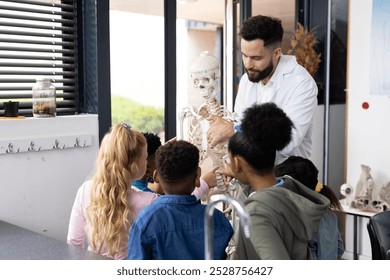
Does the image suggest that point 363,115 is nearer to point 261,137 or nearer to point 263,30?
point 263,30

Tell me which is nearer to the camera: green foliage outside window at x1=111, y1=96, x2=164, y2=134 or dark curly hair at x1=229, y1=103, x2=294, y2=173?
dark curly hair at x1=229, y1=103, x2=294, y2=173

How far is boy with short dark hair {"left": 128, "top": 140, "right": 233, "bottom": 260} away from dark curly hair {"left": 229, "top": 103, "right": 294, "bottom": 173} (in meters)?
0.16

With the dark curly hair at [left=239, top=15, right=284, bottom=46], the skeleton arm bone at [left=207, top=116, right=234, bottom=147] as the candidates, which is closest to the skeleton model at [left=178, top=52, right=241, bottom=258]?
the skeleton arm bone at [left=207, top=116, right=234, bottom=147]

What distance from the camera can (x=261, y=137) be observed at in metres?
1.69

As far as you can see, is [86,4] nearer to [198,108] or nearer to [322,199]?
[198,108]

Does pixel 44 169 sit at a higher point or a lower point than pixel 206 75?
lower

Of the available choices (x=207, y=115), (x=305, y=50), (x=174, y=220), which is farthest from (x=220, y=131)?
(x=305, y=50)

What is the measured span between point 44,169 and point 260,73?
1188mm

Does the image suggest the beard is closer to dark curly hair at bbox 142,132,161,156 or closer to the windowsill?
dark curly hair at bbox 142,132,161,156

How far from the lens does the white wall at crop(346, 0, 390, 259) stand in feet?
13.0

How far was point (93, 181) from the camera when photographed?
204 centimetres

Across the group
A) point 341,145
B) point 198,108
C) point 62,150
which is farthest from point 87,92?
point 341,145

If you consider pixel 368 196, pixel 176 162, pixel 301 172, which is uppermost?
pixel 176 162

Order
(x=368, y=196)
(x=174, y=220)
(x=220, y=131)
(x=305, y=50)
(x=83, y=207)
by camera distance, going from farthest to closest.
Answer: (x=305, y=50) < (x=368, y=196) < (x=220, y=131) < (x=83, y=207) < (x=174, y=220)
